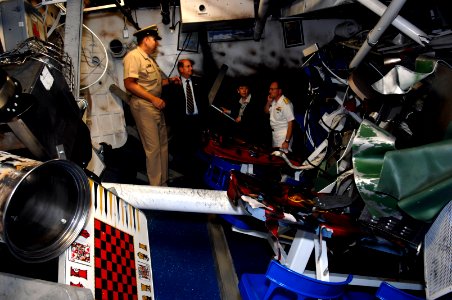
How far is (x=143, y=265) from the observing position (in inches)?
82.0

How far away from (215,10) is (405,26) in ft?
10.5

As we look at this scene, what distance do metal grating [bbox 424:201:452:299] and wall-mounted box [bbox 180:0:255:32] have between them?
4.30m

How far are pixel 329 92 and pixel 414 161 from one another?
10.0ft

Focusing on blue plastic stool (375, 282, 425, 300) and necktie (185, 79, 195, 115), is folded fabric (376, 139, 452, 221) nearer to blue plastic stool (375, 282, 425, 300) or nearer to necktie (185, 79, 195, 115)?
blue plastic stool (375, 282, 425, 300)

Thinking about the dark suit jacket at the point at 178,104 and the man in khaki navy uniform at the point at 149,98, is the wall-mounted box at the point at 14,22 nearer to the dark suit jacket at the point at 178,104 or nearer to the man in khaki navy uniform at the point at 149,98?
the man in khaki navy uniform at the point at 149,98

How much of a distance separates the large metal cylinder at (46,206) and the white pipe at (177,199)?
0.71 meters

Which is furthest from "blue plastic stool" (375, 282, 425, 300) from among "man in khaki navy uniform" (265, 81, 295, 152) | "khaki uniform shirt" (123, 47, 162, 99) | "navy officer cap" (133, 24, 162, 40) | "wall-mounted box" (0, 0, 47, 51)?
"navy officer cap" (133, 24, 162, 40)

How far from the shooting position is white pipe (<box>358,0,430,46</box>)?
252cm

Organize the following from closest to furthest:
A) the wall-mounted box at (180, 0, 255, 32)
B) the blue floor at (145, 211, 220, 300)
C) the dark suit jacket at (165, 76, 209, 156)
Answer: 1. the blue floor at (145, 211, 220, 300)
2. the wall-mounted box at (180, 0, 255, 32)
3. the dark suit jacket at (165, 76, 209, 156)

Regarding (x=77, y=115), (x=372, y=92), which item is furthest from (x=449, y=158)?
(x=77, y=115)

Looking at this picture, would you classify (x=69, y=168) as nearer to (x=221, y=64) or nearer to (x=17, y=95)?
(x=17, y=95)

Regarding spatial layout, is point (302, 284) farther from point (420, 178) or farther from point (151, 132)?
point (151, 132)

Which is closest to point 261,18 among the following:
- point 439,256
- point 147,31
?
point 147,31

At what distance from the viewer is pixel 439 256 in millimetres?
1685
